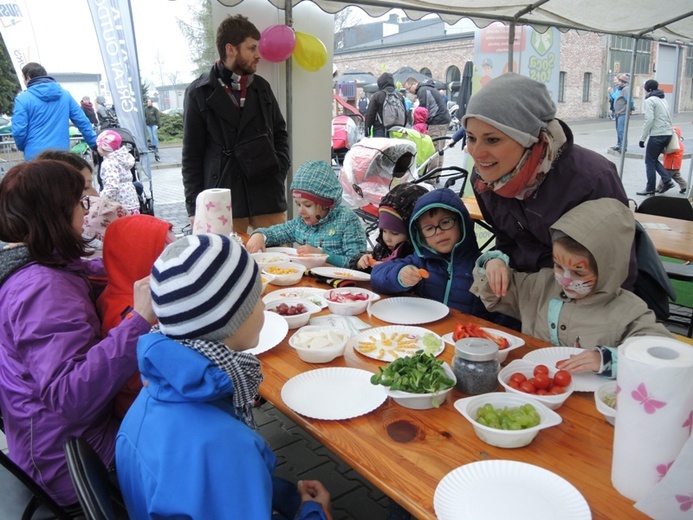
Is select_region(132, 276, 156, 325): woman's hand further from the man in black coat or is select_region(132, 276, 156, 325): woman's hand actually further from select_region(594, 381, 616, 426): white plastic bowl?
the man in black coat

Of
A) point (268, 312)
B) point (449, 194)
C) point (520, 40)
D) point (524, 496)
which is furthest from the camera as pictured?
point (520, 40)

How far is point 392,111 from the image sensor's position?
9383 millimetres

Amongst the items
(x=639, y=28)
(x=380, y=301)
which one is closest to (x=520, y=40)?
(x=639, y=28)

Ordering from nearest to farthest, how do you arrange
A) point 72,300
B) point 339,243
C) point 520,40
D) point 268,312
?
1. point 72,300
2. point 268,312
3. point 339,243
4. point 520,40

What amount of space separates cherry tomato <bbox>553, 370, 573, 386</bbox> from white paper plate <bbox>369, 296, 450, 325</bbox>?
0.67m

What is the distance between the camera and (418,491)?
116 centimetres

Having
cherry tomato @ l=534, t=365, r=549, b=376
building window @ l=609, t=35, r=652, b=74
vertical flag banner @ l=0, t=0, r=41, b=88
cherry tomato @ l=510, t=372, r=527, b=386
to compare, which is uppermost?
building window @ l=609, t=35, r=652, b=74

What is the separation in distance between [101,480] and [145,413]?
0.71 feet

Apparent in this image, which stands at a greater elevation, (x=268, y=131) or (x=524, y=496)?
(x=268, y=131)

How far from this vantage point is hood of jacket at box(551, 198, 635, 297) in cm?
166

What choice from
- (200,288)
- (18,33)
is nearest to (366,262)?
(200,288)

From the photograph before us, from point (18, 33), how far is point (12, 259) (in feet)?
21.8

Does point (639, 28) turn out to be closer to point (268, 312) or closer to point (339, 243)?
point (339, 243)

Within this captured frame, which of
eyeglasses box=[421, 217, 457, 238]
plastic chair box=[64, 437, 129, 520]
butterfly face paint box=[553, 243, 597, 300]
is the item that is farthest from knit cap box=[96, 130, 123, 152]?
butterfly face paint box=[553, 243, 597, 300]
